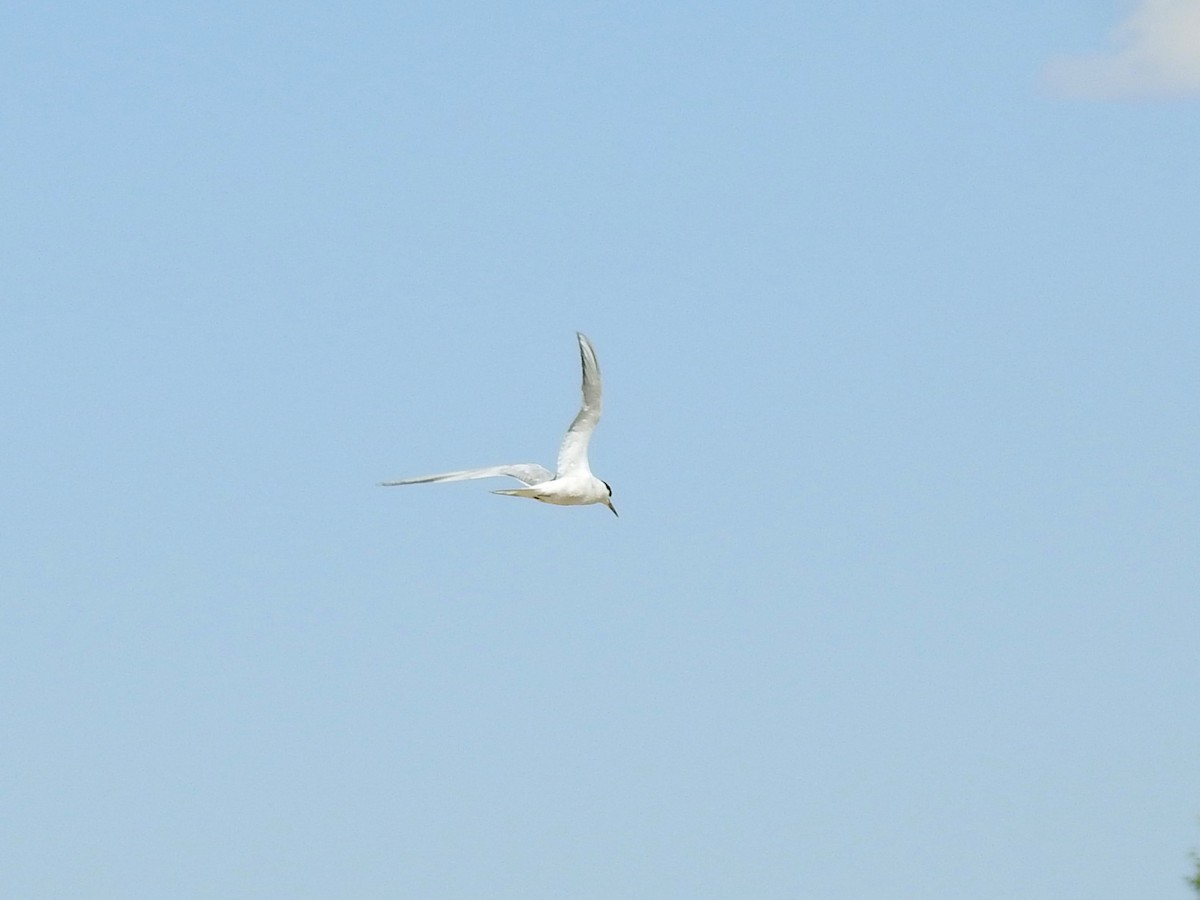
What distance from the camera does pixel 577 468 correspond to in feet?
97.5

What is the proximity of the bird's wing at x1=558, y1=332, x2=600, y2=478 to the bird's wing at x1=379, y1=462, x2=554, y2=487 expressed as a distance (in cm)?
59

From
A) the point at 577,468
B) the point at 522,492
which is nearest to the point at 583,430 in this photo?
the point at 577,468

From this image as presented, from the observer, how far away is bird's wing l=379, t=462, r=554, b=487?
2382cm

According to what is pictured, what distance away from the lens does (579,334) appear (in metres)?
28.5

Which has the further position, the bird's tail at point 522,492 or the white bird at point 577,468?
the white bird at point 577,468

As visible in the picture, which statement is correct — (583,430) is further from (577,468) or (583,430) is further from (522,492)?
(522,492)

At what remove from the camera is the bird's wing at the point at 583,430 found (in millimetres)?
29438

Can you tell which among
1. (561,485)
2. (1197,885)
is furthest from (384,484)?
(1197,885)

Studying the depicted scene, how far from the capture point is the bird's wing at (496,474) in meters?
23.8

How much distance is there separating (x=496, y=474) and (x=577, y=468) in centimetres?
306

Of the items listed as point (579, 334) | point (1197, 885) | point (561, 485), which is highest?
point (579, 334)

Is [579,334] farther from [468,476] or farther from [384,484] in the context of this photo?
[384,484]

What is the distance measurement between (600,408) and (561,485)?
1.51 m

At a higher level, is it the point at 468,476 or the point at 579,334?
the point at 579,334
